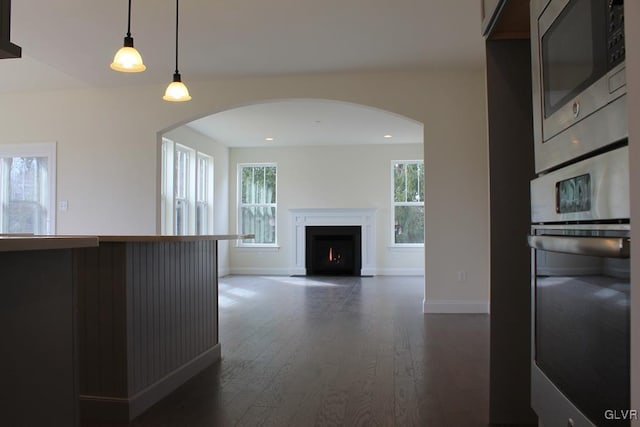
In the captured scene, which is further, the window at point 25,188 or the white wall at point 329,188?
the white wall at point 329,188

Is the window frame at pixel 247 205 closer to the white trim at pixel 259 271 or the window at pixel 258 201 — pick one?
the window at pixel 258 201

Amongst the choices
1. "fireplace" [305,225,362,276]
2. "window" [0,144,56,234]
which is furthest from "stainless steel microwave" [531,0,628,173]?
"fireplace" [305,225,362,276]

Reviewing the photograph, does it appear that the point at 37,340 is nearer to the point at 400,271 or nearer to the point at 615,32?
the point at 615,32

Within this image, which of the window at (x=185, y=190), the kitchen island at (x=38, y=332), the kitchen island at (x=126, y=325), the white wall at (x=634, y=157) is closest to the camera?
the white wall at (x=634, y=157)

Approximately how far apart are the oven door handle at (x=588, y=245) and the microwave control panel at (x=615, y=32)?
0.32 meters

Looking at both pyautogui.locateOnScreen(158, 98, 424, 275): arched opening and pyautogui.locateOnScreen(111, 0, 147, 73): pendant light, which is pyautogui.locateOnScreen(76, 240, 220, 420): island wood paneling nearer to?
pyautogui.locateOnScreen(111, 0, 147, 73): pendant light

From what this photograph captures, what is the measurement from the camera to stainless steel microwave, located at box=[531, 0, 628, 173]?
0.93 m

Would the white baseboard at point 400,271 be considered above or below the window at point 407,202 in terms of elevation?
below

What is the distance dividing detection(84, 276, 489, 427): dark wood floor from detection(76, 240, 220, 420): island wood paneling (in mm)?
135

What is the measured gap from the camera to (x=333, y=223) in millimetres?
10547

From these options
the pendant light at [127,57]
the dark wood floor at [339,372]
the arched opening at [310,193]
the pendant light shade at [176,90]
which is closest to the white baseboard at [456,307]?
the dark wood floor at [339,372]

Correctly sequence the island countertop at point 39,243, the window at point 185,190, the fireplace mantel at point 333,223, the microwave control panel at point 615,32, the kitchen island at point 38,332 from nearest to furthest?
the microwave control panel at point 615,32 → the island countertop at point 39,243 → the kitchen island at point 38,332 → the window at point 185,190 → the fireplace mantel at point 333,223

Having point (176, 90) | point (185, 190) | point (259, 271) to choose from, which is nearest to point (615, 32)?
point (176, 90)

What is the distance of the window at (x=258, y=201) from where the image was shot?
10877 millimetres
